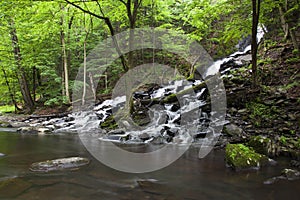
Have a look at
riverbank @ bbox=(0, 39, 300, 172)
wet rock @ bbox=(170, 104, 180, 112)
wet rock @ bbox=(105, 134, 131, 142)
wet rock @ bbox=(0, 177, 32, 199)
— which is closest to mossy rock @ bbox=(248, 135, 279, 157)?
riverbank @ bbox=(0, 39, 300, 172)

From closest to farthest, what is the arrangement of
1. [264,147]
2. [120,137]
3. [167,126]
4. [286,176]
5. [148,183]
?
1. [148,183]
2. [286,176]
3. [264,147]
4. [120,137]
5. [167,126]

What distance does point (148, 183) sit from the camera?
3.98 metres

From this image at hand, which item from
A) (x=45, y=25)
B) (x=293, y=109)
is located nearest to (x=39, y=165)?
(x=293, y=109)

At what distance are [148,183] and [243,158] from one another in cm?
194

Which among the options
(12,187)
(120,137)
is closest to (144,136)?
(120,137)

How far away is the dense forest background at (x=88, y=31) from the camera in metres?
10.5

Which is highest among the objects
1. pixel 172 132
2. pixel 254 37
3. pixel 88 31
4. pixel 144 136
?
pixel 88 31

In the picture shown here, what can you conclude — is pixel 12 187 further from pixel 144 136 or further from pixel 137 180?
pixel 144 136

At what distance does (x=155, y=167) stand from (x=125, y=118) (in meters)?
5.09

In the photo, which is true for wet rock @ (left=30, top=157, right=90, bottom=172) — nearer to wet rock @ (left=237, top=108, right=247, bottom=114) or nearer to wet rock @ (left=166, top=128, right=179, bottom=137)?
wet rock @ (left=166, top=128, right=179, bottom=137)

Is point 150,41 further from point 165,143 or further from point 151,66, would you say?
point 165,143

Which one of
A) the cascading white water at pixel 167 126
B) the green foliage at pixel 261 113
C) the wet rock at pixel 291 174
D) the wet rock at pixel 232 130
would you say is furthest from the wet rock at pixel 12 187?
the green foliage at pixel 261 113

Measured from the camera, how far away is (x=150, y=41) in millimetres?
18047

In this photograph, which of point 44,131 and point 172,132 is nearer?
point 172,132
